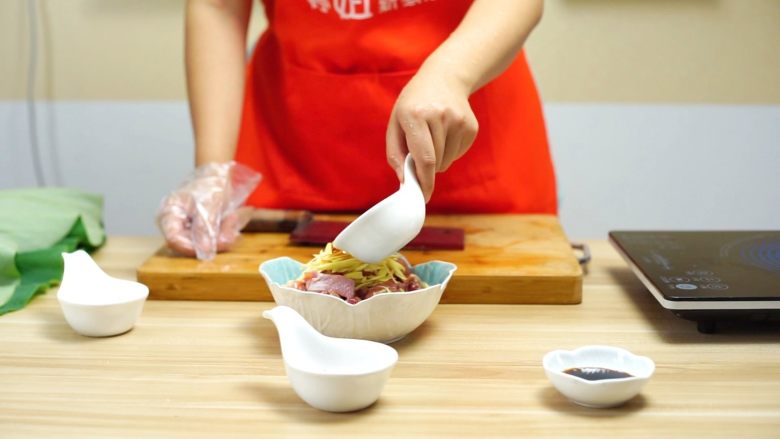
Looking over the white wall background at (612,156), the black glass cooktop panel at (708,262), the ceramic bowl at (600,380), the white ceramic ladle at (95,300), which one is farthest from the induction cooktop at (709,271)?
the white wall background at (612,156)

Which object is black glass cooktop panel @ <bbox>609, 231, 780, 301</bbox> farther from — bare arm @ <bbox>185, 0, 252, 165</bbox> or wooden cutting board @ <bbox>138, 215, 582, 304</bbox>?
bare arm @ <bbox>185, 0, 252, 165</bbox>

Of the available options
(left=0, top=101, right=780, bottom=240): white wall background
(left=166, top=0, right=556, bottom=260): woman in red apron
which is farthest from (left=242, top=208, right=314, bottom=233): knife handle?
(left=0, top=101, right=780, bottom=240): white wall background

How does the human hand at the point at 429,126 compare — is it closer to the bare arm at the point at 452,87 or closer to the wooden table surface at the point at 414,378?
the bare arm at the point at 452,87

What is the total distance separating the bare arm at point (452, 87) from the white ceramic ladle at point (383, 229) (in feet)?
0.33

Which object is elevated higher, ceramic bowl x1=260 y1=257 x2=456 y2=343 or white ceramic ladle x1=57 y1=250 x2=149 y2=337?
ceramic bowl x1=260 y1=257 x2=456 y2=343

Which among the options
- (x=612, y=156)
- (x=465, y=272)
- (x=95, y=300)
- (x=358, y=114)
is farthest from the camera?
(x=612, y=156)

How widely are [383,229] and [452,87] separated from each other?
0.85 feet

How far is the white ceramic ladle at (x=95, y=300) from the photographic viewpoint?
3.05ft

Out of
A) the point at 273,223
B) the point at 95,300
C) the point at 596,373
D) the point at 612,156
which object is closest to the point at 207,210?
the point at 273,223

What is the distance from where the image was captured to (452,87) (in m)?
1.04

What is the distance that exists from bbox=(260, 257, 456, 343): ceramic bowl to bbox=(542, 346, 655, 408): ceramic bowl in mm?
161

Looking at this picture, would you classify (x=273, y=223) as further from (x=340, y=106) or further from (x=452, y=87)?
(x=452, y=87)

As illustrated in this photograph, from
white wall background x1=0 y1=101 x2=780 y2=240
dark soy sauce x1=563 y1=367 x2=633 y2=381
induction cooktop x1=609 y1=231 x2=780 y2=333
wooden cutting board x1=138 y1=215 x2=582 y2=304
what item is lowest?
white wall background x1=0 y1=101 x2=780 y2=240

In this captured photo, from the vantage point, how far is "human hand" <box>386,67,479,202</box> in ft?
3.19
